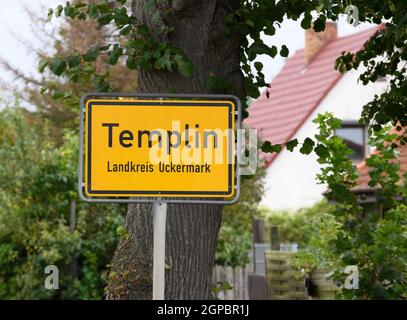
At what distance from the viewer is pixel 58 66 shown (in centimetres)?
919

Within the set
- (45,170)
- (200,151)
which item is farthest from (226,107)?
(45,170)

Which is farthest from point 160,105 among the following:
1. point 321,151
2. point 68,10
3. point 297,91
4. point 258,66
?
point 297,91

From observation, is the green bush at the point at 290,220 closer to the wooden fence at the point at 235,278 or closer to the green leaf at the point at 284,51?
the wooden fence at the point at 235,278

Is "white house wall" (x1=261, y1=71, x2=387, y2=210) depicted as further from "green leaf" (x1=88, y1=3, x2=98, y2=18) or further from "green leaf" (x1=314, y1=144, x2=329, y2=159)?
"green leaf" (x1=88, y1=3, x2=98, y2=18)

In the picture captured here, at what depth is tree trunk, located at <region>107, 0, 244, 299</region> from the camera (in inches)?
359

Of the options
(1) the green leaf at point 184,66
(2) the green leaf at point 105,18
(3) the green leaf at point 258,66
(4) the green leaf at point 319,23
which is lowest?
(1) the green leaf at point 184,66

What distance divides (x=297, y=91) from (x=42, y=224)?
795 inches

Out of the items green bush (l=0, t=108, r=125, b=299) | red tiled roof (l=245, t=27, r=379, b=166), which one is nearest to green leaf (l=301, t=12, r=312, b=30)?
green bush (l=0, t=108, r=125, b=299)

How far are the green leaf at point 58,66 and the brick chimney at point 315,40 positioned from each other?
32.8 metres

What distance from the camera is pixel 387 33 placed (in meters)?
11.6

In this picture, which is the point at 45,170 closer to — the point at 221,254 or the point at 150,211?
the point at 221,254

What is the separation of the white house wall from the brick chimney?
3529 millimetres

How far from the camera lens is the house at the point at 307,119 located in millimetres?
37906

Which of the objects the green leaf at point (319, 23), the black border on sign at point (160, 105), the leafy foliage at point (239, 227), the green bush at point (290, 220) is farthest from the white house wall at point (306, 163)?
the black border on sign at point (160, 105)
